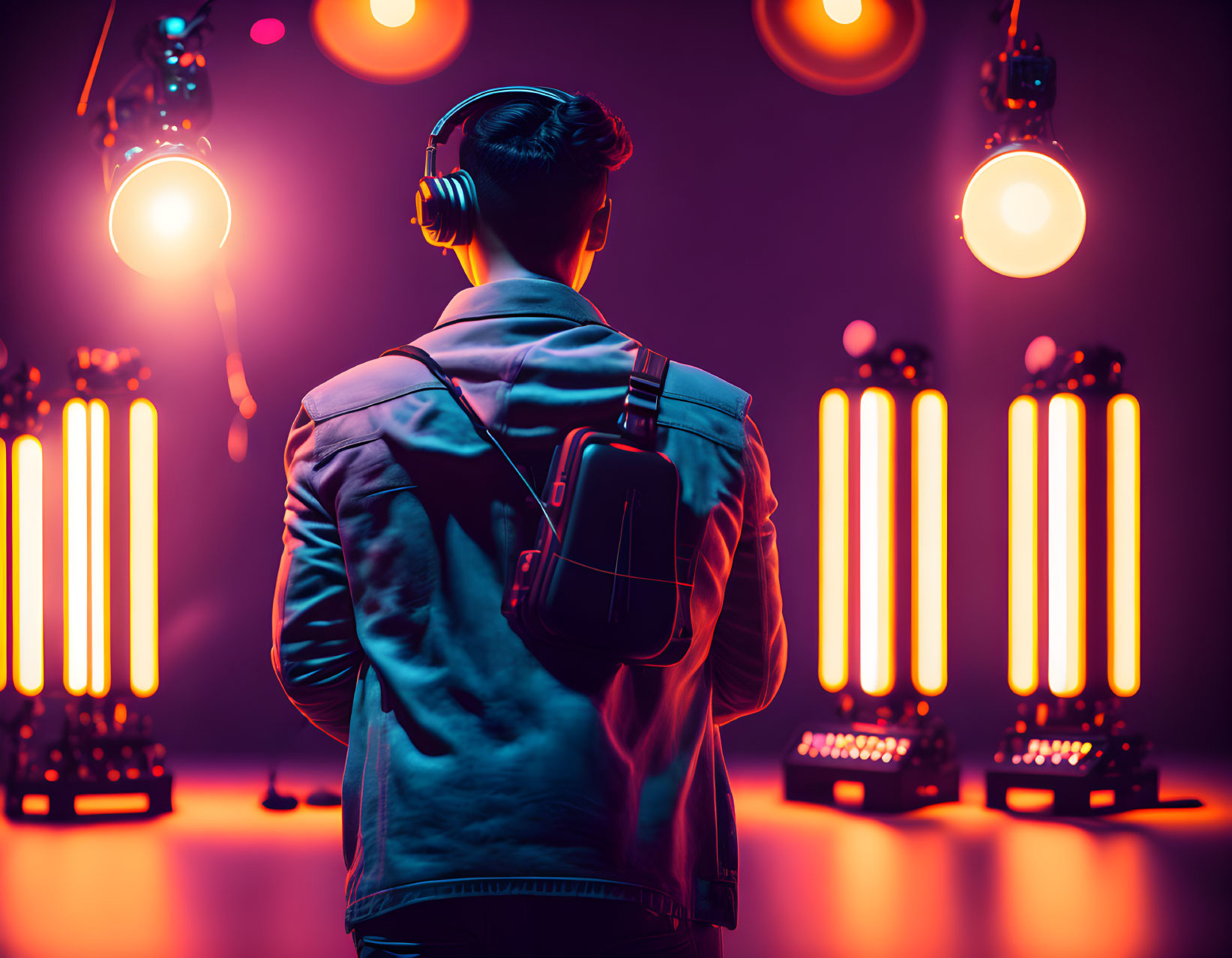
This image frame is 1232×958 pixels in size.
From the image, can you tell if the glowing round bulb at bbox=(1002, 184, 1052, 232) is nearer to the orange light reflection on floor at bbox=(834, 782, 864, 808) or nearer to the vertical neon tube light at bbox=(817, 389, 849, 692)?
the vertical neon tube light at bbox=(817, 389, 849, 692)

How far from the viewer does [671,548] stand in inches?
42.9

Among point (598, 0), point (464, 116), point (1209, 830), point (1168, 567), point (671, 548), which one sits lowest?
point (1209, 830)

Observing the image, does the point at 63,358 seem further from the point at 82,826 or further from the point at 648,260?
the point at 648,260

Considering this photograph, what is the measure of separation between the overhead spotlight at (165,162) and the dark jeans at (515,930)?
2706 mm

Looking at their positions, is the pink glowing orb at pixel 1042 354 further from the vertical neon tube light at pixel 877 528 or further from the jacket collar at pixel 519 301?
the jacket collar at pixel 519 301

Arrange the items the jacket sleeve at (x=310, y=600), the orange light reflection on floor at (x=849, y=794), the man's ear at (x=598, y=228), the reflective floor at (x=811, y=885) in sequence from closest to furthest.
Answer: the jacket sleeve at (x=310, y=600) → the man's ear at (x=598, y=228) → the reflective floor at (x=811, y=885) → the orange light reflection on floor at (x=849, y=794)

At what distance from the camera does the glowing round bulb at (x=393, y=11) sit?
550 centimetres

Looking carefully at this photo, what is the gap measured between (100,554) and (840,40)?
3898 mm

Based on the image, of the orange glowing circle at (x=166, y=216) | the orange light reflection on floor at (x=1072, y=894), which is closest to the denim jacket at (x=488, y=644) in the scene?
the orange light reflection on floor at (x=1072, y=894)

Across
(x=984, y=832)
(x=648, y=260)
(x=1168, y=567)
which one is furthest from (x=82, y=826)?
(x=1168, y=567)

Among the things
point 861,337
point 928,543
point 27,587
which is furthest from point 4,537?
point 928,543

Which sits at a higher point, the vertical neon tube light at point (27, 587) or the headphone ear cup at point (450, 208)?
the headphone ear cup at point (450, 208)

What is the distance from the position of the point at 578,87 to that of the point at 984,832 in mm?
3612

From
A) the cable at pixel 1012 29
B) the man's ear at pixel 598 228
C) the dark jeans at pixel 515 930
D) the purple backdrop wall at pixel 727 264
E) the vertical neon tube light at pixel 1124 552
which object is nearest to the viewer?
the dark jeans at pixel 515 930
